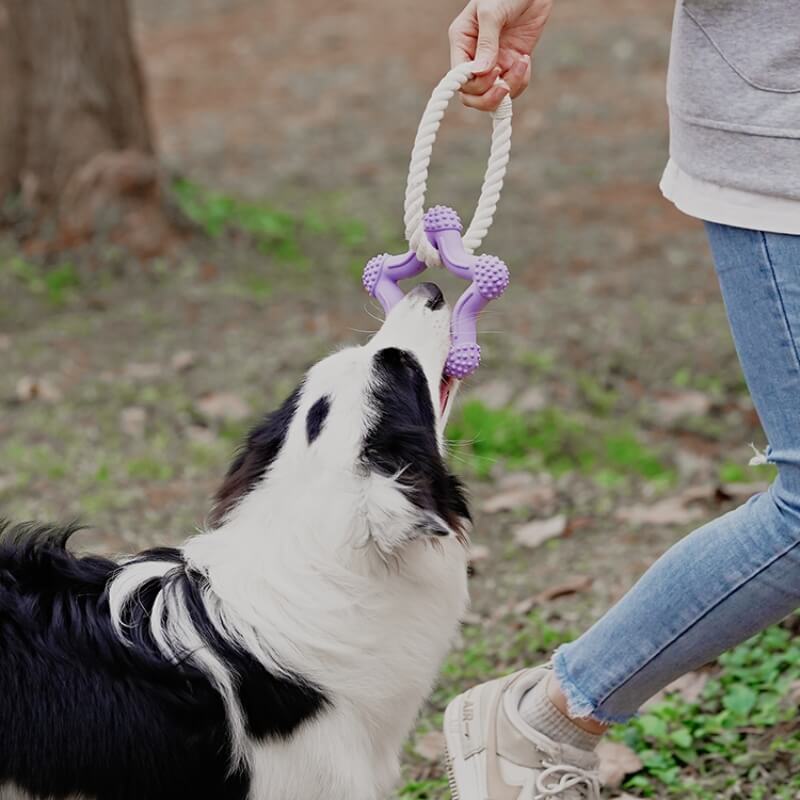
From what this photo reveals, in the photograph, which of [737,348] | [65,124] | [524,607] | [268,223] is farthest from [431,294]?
[268,223]

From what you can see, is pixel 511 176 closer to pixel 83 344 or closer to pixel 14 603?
pixel 83 344

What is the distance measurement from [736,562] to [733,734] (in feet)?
3.26

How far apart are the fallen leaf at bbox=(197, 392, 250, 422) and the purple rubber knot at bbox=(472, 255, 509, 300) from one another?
2957 millimetres

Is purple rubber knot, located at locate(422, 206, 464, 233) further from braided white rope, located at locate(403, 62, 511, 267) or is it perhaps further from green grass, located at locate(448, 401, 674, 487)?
green grass, located at locate(448, 401, 674, 487)

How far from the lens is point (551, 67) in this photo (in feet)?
37.0

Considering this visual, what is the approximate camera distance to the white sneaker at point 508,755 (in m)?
2.82

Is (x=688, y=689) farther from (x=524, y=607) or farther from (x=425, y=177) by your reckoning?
(x=425, y=177)

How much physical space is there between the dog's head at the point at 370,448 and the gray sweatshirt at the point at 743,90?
2.29 feet

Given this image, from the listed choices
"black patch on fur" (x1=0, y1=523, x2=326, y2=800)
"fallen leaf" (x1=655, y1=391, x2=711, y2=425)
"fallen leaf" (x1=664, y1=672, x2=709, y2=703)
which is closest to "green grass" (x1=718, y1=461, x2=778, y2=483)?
"fallen leaf" (x1=655, y1=391, x2=711, y2=425)

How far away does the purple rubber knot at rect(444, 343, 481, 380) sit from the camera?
9.31 ft

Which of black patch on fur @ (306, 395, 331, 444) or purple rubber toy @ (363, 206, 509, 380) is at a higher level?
purple rubber toy @ (363, 206, 509, 380)

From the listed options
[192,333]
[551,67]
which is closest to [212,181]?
[192,333]

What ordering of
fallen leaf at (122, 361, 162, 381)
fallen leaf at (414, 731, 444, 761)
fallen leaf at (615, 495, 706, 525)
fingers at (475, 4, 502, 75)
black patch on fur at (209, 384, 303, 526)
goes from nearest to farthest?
fingers at (475, 4, 502, 75), black patch on fur at (209, 384, 303, 526), fallen leaf at (414, 731, 444, 761), fallen leaf at (615, 495, 706, 525), fallen leaf at (122, 361, 162, 381)

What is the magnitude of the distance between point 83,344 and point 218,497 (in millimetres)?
3818
